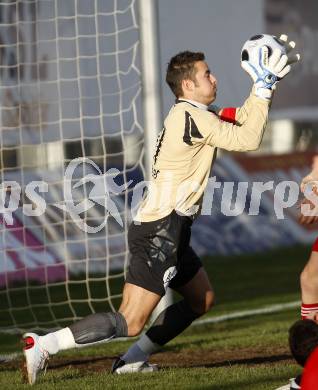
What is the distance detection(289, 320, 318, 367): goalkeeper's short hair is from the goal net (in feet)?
14.9

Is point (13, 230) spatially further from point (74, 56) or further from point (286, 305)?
point (286, 305)

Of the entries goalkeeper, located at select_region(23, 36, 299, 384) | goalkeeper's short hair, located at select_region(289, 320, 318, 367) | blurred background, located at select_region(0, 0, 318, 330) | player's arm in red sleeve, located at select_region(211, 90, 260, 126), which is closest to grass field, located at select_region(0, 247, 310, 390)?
goalkeeper, located at select_region(23, 36, 299, 384)

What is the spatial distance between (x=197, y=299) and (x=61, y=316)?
13.3ft

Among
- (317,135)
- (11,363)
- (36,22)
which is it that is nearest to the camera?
(11,363)

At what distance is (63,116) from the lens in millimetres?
11156

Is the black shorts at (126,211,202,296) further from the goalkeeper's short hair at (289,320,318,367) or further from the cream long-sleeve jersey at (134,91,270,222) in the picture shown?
the goalkeeper's short hair at (289,320,318,367)

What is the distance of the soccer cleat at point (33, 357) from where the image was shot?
7184 mm

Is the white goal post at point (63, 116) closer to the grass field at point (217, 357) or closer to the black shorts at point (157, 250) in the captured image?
the grass field at point (217, 357)

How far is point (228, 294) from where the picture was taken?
44.7ft

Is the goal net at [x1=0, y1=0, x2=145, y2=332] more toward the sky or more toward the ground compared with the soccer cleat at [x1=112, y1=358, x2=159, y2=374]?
more toward the sky

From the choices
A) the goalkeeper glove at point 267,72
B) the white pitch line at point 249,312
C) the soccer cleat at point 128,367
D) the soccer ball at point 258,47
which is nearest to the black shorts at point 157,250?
the soccer cleat at point 128,367

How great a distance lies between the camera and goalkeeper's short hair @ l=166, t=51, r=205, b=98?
7.43 meters

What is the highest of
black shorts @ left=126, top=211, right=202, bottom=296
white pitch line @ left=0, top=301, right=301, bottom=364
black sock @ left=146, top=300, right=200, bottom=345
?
black shorts @ left=126, top=211, right=202, bottom=296

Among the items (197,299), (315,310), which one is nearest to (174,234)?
(197,299)
